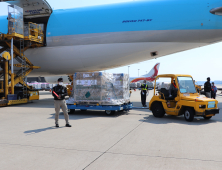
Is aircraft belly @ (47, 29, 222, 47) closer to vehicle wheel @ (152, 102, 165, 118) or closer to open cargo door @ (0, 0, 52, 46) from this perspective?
open cargo door @ (0, 0, 52, 46)

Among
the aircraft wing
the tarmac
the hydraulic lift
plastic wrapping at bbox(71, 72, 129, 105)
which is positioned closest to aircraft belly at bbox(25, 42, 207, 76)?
the hydraulic lift

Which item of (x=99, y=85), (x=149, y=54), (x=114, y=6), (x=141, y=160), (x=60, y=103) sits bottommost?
(x=141, y=160)

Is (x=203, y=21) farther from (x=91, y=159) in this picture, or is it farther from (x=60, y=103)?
(x=91, y=159)

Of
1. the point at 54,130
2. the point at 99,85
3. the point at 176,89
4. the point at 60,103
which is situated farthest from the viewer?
the point at 99,85

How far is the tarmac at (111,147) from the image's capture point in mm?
3971

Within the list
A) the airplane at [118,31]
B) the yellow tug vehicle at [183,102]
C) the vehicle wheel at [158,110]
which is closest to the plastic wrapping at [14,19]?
the airplane at [118,31]

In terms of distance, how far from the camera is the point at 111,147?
198 inches

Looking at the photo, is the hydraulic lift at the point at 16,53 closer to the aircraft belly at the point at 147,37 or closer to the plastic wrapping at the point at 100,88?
the aircraft belly at the point at 147,37

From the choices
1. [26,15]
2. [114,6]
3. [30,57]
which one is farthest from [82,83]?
[26,15]

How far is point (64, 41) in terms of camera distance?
14016mm

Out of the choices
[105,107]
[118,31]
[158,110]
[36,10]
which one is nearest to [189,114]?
[158,110]

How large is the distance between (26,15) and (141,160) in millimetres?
14459

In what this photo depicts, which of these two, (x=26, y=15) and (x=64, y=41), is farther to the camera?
(x=26, y=15)

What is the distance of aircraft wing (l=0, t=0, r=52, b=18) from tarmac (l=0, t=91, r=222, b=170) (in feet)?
32.0
